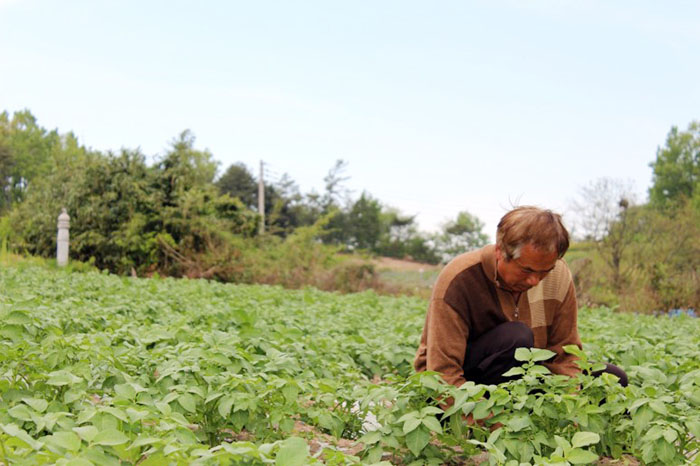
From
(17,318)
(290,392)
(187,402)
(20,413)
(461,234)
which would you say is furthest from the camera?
(461,234)

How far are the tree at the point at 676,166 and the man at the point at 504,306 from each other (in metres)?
47.2

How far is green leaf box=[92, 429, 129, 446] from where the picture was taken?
1574 millimetres

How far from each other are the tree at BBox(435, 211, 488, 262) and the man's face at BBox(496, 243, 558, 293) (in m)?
41.1

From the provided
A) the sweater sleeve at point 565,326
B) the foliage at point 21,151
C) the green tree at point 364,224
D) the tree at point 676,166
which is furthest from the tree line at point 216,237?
the tree at point 676,166

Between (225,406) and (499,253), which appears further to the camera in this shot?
(499,253)

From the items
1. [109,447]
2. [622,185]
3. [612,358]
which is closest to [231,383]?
[109,447]

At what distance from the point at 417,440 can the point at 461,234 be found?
144 ft

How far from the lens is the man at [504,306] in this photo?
102 inches

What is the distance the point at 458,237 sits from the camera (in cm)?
4550

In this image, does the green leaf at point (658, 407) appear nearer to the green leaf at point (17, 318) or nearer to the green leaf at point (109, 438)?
the green leaf at point (109, 438)

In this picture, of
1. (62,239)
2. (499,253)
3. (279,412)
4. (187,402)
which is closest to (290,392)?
(279,412)

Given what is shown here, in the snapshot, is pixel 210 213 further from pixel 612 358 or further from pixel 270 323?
pixel 612 358

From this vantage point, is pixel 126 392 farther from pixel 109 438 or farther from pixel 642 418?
pixel 642 418

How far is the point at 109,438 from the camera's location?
5.28 feet
